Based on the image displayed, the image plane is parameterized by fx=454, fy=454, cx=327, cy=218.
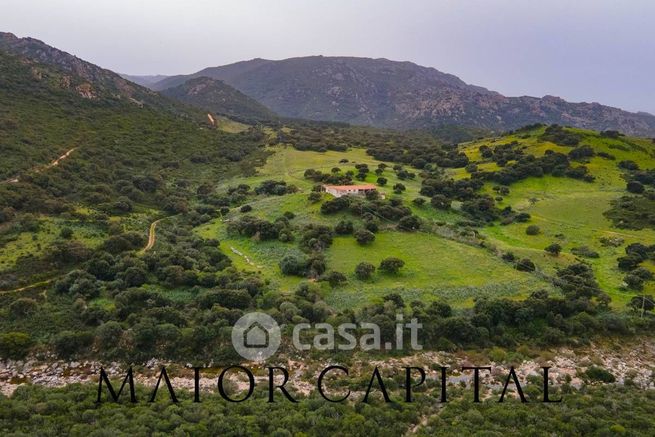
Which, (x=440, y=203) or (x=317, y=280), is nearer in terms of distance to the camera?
(x=317, y=280)

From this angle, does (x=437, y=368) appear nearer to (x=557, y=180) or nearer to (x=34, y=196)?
(x=34, y=196)

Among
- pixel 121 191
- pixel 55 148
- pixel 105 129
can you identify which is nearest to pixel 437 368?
pixel 121 191

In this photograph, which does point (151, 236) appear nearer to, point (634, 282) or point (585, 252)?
point (585, 252)

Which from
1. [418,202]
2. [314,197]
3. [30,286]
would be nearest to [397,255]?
[418,202]

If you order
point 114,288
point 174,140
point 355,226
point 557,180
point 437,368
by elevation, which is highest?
point 174,140

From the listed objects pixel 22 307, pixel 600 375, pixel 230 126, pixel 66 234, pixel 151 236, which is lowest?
pixel 600 375

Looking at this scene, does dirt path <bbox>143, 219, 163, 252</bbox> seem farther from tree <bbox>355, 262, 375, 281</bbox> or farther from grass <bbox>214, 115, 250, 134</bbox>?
grass <bbox>214, 115, 250, 134</bbox>

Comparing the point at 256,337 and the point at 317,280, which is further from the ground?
the point at 317,280
